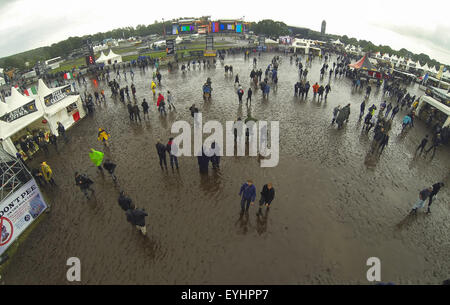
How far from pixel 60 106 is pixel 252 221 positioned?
595 inches

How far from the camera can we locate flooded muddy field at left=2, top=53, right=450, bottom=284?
6.82 m

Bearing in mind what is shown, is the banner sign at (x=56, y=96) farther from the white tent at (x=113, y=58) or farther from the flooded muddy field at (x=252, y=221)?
the white tent at (x=113, y=58)

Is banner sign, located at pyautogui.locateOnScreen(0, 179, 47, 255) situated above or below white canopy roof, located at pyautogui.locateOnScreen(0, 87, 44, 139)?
below

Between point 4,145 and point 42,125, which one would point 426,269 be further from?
point 42,125

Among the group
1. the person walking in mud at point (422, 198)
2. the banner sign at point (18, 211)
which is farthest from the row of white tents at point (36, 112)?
the person walking in mud at point (422, 198)

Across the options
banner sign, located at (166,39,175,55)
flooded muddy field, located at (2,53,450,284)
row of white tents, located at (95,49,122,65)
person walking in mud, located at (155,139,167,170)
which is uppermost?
banner sign, located at (166,39,175,55)

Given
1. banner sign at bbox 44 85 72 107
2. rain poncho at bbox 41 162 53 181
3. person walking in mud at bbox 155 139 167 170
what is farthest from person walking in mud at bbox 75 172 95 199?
banner sign at bbox 44 85 72 107

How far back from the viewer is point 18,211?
7.91m

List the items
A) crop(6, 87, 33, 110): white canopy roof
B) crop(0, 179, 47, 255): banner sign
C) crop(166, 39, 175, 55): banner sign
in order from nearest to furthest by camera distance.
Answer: crop(0, 179, 47, 255): banner sign < crop(6, 87, 33, 110): white canopy roof < crop(166, 39, 175, 55): banner sign

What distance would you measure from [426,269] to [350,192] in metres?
3.50

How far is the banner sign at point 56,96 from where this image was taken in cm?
1425

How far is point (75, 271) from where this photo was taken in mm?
6820

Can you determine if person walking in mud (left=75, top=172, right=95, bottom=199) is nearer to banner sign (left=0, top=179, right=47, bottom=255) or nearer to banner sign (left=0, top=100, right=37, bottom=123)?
banner sign (left=0, top=179, right=47, bottom=255)
